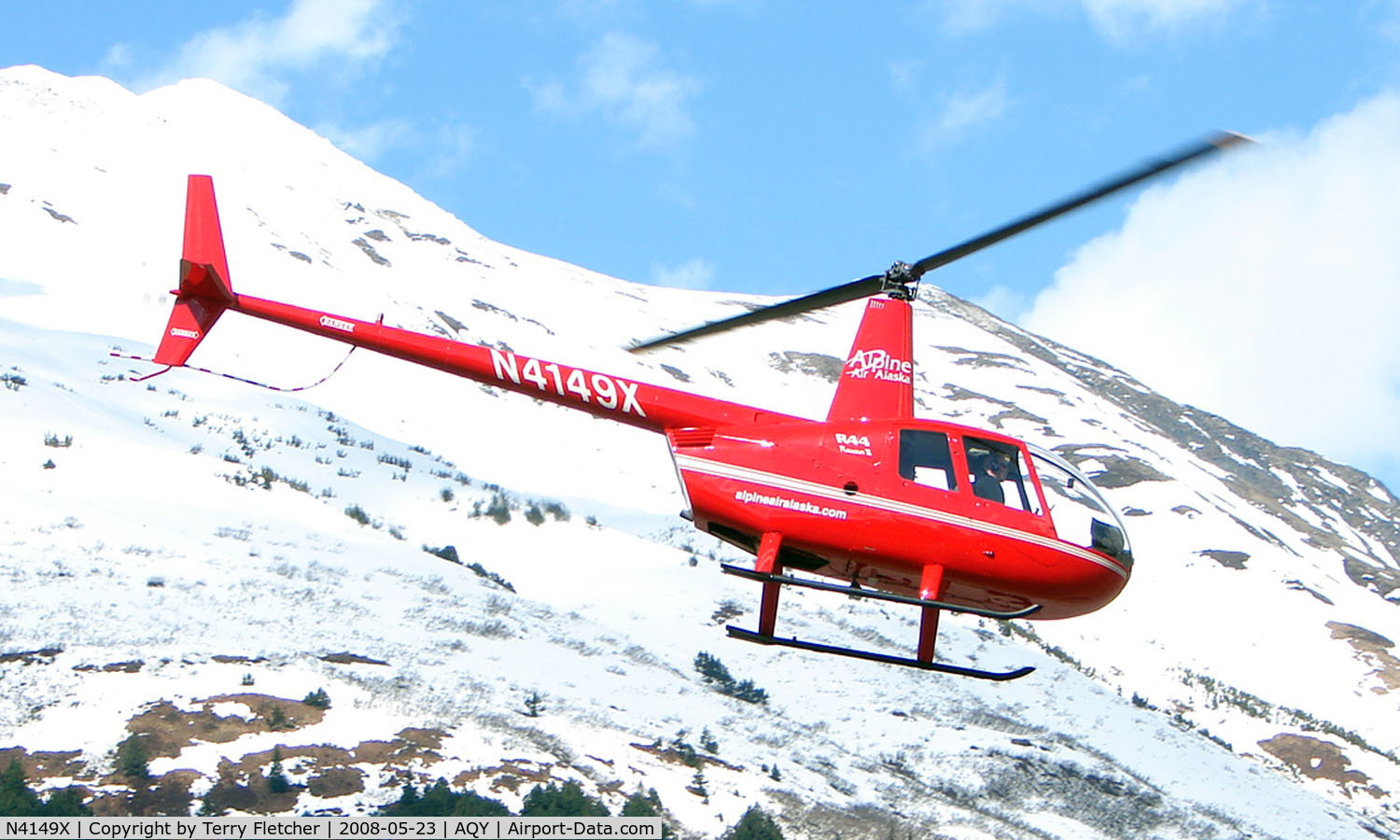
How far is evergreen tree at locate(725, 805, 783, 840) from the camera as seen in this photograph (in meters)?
27.1

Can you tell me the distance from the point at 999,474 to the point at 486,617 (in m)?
22.9

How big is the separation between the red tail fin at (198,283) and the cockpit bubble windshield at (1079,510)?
419 inches

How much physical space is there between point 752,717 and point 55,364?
94.5ft

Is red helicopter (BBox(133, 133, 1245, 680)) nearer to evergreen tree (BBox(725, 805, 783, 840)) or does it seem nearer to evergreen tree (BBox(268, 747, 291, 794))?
evergreen tree (BBox(725, 805, 783, 840))

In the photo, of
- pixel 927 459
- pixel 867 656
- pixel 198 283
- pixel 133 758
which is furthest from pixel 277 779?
pixel 927 459

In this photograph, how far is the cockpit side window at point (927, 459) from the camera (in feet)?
49.7

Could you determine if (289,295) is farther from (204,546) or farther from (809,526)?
(809,526)

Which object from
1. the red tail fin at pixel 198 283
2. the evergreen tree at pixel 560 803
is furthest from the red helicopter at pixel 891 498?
the evergreen tree at pixel 560 803

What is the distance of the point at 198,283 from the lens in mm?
18516

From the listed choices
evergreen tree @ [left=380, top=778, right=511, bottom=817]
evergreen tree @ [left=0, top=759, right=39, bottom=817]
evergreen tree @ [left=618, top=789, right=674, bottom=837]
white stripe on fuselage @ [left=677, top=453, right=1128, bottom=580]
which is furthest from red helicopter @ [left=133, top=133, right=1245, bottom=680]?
evergreen tree @ [left=0, top=759, right=39, bottom=817]

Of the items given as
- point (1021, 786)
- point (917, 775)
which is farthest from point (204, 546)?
point (1021, 786)

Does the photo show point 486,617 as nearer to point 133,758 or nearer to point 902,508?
point 133,758

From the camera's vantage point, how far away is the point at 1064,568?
585 inches

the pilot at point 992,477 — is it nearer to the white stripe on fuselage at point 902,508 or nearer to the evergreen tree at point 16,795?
the white stripe on fuselage at point 902,508
